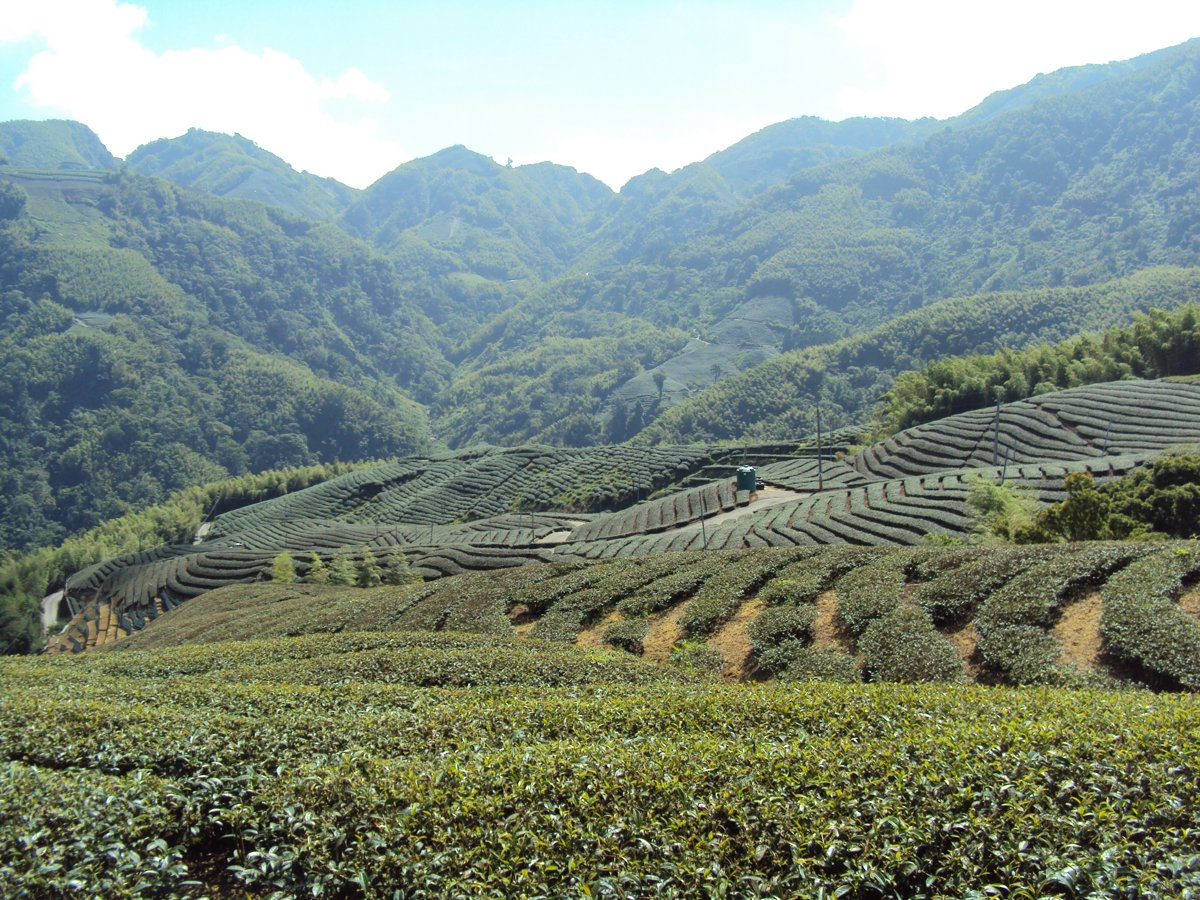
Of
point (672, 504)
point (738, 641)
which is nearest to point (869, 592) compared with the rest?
point (738, 641)

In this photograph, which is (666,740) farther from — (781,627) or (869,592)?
(869,592)

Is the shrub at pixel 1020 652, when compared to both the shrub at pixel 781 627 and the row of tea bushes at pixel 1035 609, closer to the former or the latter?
the row of tea bushes at pixel 1035 609

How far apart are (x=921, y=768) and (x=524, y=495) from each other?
9790 cm

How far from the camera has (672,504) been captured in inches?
2643

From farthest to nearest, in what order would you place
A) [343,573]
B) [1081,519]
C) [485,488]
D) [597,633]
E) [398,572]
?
[485,488] → [343,573] → [398,572] → [1081,519] → [597,633]

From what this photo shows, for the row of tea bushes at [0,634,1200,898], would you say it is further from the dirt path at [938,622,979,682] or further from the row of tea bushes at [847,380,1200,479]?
the row of tea bushes at [847,380,1200,479]

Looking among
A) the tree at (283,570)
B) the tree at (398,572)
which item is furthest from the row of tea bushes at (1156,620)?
the tree at (283,570)

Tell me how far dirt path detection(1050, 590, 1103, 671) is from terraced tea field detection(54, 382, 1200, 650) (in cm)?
1234

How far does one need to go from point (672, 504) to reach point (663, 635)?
4901 cm

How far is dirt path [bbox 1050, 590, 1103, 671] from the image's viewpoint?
509 inches

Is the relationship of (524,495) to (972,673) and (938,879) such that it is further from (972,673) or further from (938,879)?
(938,879)

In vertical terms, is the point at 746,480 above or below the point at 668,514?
above

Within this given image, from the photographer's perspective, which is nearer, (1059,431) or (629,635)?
(629,635)

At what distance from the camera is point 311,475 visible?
147m
